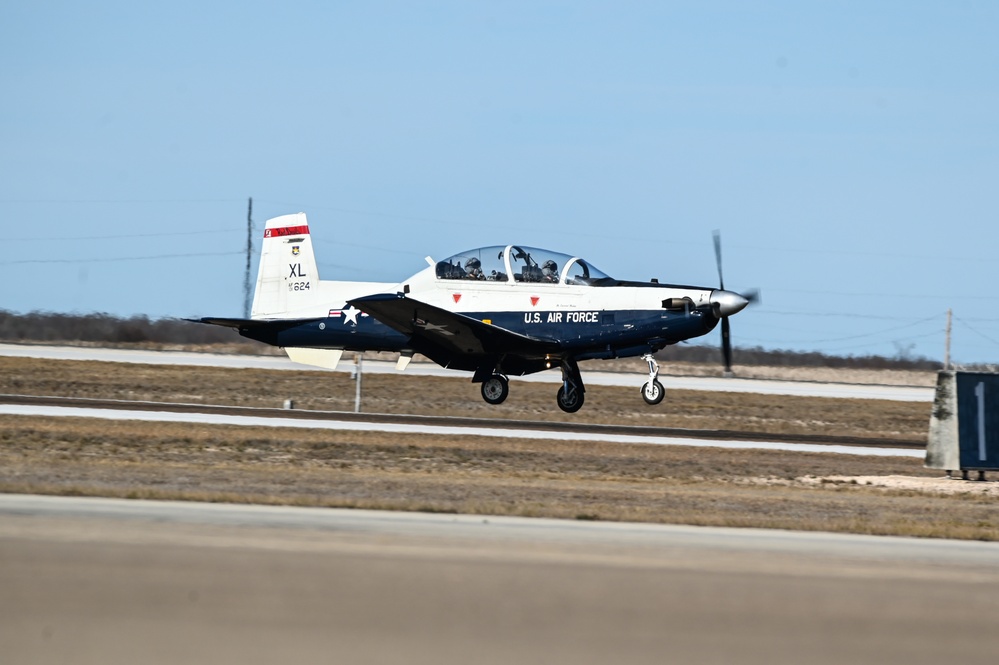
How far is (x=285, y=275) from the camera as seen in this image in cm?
2766

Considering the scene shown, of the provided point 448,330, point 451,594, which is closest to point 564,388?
point 448,330

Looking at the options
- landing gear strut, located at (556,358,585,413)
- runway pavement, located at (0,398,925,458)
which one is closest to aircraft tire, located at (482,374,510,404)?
runway pavement, located at (0,398,925,458)

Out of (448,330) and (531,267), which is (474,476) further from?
(531,267)

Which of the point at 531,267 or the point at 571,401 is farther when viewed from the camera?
the point at 571,401

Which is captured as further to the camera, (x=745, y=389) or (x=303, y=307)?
(x=745, y=389)

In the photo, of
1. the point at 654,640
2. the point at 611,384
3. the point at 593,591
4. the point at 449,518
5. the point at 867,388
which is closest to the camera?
the point at 654,640

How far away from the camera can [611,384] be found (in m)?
41.2

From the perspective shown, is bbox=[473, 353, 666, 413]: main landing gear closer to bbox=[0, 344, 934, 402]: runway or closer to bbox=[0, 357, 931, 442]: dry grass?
bbox=[0, 357, 931, 442]: dry grass

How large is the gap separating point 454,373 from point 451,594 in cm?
3503

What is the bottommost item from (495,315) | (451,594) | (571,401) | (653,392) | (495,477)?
(451,594)

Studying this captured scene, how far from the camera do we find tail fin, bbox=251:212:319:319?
27.5 m

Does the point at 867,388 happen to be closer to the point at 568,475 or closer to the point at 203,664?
the point at 568,475

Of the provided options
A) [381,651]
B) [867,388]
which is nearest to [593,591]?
[381,651]

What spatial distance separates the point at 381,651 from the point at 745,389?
121 ft
